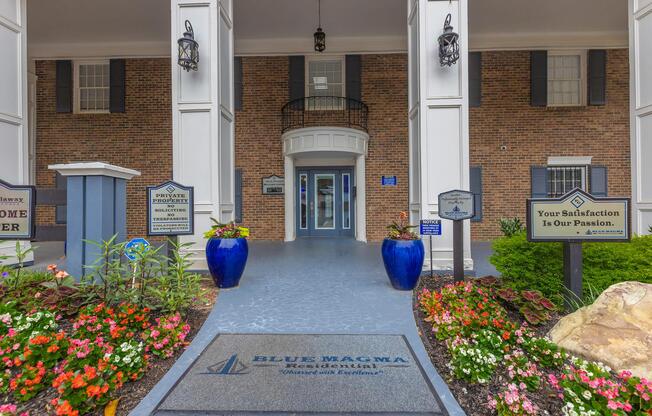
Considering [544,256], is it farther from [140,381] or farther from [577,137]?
[577,137]

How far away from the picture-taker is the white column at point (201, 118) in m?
5.24

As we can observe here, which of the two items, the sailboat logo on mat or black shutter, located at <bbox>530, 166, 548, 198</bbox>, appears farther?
black shutter, located at <bbox>530, 166, 548, 198</bbox>

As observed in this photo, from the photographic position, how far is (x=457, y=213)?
436 centimetres

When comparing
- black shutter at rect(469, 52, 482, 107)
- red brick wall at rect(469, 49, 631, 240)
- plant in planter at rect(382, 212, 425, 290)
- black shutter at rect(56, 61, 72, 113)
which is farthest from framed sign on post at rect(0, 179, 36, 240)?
black shutter at rect(469, 52, 482, 107)

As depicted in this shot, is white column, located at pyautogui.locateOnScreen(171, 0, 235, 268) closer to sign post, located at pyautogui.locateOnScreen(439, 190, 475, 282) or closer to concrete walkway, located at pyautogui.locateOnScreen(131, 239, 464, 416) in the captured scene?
concrete walkway, located at pyautogui.locateOnScreen(131, 239, 464, 416)

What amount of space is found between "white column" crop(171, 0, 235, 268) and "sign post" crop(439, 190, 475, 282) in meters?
3.50

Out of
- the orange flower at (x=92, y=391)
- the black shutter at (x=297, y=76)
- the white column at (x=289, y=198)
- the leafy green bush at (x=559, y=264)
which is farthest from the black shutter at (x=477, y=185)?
the orange flower at (x=92, y=391)

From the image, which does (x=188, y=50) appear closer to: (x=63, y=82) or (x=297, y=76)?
(x=297, y=76)

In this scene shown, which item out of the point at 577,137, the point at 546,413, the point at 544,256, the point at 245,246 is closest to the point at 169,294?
the point at 245,246

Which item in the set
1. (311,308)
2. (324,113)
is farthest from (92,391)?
(324,113)

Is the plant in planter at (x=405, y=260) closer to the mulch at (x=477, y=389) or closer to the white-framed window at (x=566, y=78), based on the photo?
the mulch at (x=477, y=389)

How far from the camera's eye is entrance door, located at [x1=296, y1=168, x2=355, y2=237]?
977 cm

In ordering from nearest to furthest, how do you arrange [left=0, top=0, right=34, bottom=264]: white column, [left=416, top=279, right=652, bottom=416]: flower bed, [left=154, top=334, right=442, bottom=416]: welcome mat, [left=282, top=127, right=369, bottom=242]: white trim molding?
[left=416, top=279, right=652, bottom=416]: flower bed, [left=154, top=334, right=442, bottom=416]: welcome mat, [left=0, top=0, right=34, bottom=264]: white column, [left=282, top=127, right=369, bottom=242]: white trim molding

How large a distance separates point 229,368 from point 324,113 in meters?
7.95
